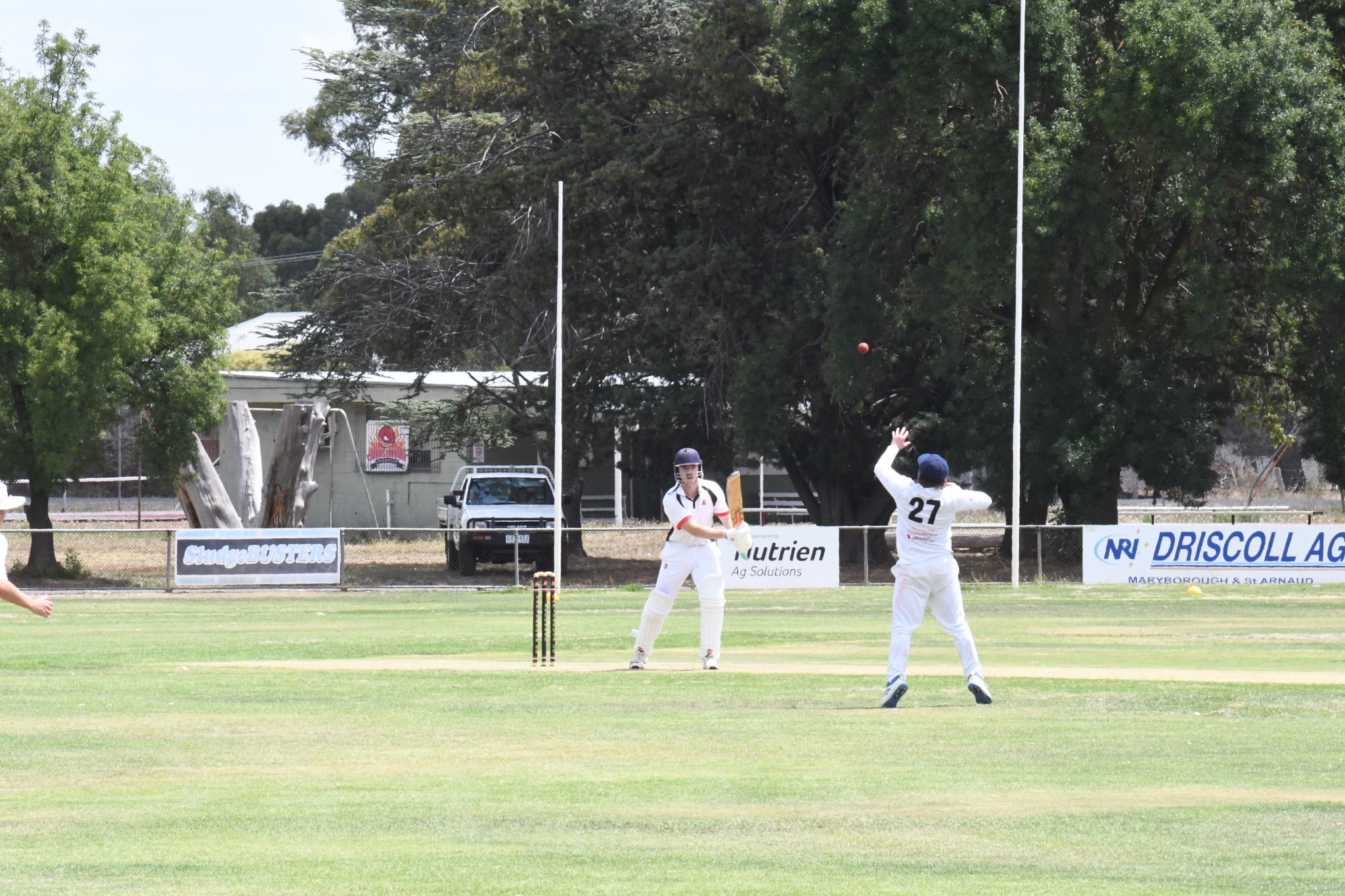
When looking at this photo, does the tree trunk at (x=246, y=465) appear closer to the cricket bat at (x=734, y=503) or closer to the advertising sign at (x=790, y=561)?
the advertising sign at (x=790, y=561)

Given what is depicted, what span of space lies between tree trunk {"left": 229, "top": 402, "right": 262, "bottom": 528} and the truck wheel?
22.9 ft

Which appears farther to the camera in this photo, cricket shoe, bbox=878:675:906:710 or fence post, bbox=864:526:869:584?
fence post, bbox=864:526:869:584

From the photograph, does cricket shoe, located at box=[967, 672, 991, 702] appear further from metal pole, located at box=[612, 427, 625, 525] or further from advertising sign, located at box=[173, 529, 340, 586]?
metal pole, located at box=[612, 427, 625, 525]

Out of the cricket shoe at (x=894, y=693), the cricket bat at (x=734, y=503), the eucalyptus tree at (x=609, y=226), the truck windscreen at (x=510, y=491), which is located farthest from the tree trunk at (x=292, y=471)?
the cricket shoe at (x=894, y=693)

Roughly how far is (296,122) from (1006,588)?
49672 millimetres

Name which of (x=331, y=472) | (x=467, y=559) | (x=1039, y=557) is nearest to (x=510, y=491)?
(x=467, y=559)

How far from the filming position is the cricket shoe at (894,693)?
1309cm

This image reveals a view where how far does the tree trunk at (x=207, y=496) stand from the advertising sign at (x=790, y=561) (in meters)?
15.0

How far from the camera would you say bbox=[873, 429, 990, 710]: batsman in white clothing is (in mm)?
12875

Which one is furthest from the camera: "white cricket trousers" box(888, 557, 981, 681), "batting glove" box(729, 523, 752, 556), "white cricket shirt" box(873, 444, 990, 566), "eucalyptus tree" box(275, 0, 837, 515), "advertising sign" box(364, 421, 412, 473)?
"advertising sign" box(364, 421, 412, 473)

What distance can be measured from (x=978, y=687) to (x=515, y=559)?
887 inches

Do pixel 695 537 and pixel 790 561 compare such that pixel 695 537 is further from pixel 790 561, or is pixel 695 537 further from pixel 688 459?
pixel 790 561

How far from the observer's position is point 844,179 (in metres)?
40.9

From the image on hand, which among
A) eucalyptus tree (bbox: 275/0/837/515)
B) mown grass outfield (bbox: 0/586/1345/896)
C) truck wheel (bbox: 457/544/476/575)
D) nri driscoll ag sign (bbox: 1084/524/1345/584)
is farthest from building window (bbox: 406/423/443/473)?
mown grass outfield (bbox: 0/586/1345/896)
